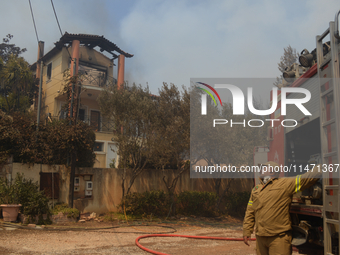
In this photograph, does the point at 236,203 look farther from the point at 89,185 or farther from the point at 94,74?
the point at 94,74

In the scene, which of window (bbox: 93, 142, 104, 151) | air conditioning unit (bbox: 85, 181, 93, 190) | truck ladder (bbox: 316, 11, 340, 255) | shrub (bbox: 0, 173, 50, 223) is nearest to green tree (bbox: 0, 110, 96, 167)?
air conditioning unit (bbox: 85, 181, 93, 190)

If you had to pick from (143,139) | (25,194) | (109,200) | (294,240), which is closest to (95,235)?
(25,194)

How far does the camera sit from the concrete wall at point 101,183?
11.3 metres

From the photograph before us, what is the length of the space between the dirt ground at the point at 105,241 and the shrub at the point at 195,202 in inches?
94.7

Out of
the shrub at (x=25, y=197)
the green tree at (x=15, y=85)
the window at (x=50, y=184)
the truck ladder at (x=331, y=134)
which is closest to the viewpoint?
the truck ladder at (x=331, y=134)

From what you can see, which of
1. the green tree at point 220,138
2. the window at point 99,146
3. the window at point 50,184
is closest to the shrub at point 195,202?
the green tree at point 220,138

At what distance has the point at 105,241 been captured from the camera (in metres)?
8.02

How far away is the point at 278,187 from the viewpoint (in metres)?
4.23

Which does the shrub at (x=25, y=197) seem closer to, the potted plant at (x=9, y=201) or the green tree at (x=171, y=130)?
the potted plant at (x=9, y=201)

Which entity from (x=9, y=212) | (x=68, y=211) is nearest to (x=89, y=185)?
(x=68, y=211)

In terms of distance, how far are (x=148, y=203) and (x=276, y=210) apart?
8.45 meters

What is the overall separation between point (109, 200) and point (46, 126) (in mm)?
3783

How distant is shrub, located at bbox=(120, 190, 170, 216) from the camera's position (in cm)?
1177

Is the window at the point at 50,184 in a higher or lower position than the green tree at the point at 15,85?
lower
